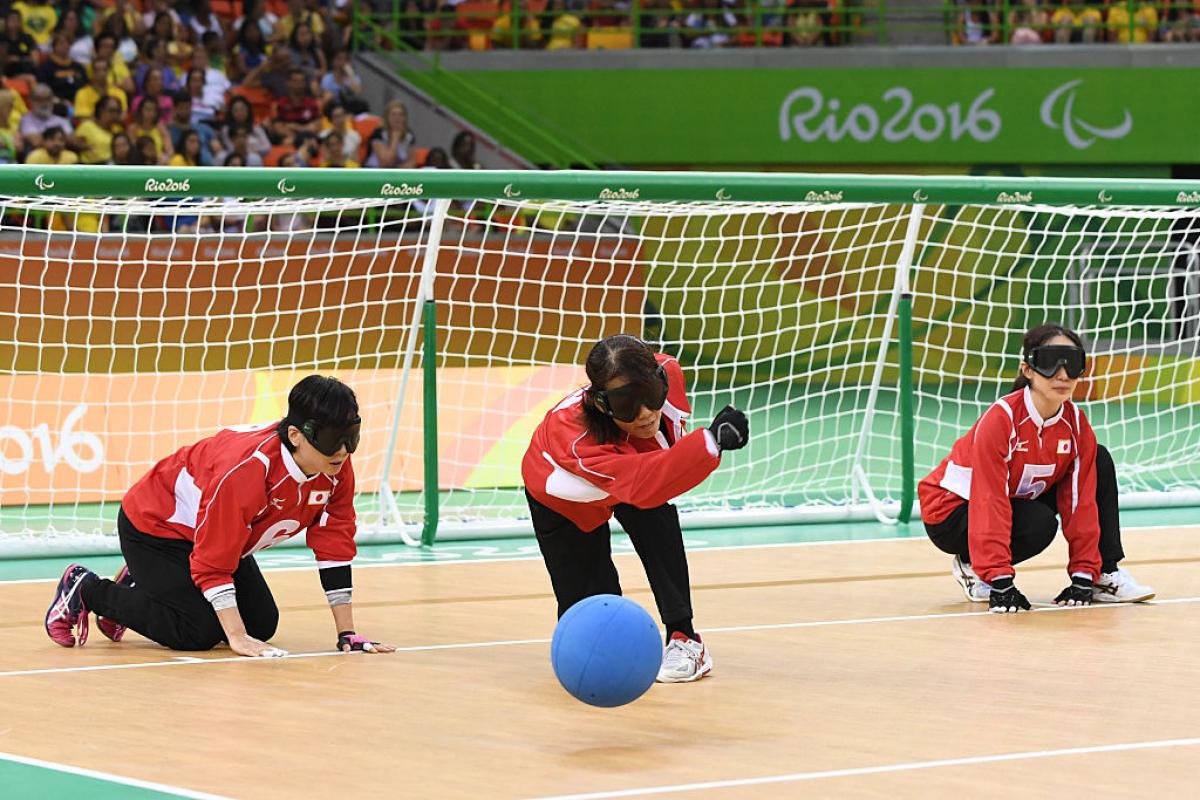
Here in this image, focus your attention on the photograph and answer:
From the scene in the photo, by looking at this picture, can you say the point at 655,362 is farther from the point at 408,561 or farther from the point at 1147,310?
the point at 1147,310

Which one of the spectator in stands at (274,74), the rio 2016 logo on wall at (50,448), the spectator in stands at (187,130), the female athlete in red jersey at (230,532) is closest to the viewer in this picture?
the female athlete in red jersey at (230,532)

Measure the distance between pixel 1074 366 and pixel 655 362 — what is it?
2148 mm

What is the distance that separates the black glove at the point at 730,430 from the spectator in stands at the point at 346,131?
13848 mm

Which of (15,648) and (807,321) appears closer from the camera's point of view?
(15,648)

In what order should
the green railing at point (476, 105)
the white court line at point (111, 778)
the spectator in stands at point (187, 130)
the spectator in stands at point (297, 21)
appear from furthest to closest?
the green railing at point (476, 105), the spectator in stands at point (297, 21), the spectator in stands at point (187, 130), the white court line at point (111, 778)

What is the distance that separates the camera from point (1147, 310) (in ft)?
49.0

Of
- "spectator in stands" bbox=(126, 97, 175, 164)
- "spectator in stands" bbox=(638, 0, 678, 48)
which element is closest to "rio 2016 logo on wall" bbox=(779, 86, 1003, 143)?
"spectator in stands" bbox=(638, 0, 678, 48)

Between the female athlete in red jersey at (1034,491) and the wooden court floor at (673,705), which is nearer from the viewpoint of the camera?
the wooden court floor at (673,705)

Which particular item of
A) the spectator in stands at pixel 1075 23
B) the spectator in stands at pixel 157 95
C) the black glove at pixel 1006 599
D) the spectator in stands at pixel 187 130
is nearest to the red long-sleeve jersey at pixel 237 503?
the black glove at pixel 1006 599

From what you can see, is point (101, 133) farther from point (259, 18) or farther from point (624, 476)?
Result: point (624, 476)

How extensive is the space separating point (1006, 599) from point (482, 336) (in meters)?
9.05

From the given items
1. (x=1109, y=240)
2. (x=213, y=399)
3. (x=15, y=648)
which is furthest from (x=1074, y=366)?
(x=1109, y=240)

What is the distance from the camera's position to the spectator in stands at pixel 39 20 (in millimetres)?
18359

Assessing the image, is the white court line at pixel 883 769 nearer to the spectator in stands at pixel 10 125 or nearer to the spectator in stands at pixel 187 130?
the spectator in stands at pixel 10 125
